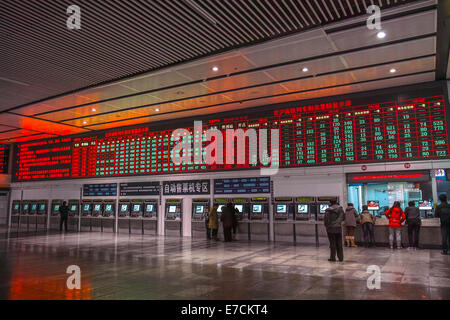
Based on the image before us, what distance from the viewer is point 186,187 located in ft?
43.4

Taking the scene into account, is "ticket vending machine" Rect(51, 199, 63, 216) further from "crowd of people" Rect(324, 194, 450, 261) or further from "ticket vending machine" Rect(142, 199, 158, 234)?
"crowd of people" Rect(324, 194, 450, 261)

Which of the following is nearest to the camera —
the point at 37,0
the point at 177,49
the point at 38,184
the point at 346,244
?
the point at 37,0

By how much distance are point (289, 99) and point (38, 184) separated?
542 inches

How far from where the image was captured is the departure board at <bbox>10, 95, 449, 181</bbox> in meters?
9.48

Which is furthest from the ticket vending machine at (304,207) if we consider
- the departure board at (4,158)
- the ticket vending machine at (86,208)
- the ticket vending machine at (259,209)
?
the departure board at (4,158)

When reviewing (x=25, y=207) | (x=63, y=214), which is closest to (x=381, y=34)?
(x=63, y=214)

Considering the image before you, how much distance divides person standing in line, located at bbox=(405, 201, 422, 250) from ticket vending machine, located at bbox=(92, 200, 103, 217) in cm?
1211

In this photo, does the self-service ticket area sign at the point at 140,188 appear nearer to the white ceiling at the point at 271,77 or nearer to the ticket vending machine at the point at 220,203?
the white ceiling at the point at 271,77

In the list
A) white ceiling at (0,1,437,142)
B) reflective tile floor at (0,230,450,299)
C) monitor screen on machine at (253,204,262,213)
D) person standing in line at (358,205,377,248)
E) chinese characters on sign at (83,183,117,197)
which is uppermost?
white ceiling at (0,1,437,142)

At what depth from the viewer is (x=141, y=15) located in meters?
5.84

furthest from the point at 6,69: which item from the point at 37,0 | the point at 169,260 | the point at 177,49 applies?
the point at 169,260

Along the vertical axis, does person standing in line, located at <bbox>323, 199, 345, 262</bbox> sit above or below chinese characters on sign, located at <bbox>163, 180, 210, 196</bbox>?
below

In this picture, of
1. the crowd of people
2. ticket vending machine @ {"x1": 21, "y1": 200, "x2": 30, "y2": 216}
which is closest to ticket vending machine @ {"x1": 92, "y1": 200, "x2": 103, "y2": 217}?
ticket vending machine @ {"x1": 21, "y1": 200, "x2": 30, "y2": 216}
